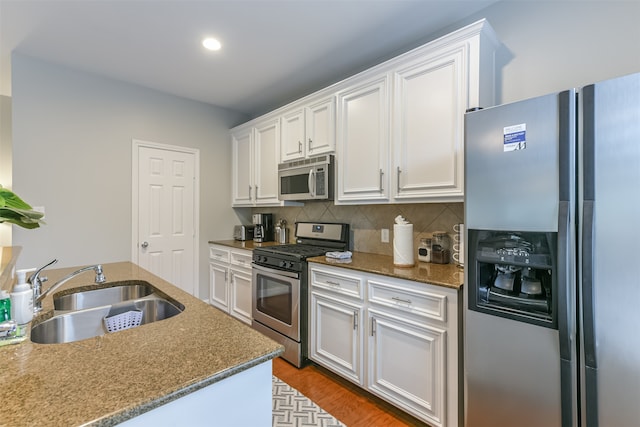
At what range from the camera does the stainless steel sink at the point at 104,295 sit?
1597 millimetres

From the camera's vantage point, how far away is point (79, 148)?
2.99m

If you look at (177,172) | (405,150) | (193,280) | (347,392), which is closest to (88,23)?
(177,172)

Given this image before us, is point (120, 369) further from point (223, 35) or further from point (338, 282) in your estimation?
point (223, 35)

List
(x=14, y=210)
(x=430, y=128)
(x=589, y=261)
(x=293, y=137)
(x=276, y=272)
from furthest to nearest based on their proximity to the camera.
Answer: (x=293, y=137) → (x=276, y=272) → (x=430, y=128) → (x=589, y=261) → (x=14, y=210)

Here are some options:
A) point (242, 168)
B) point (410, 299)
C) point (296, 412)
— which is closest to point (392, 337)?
point (410, 299)

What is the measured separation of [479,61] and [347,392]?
233 centimetres

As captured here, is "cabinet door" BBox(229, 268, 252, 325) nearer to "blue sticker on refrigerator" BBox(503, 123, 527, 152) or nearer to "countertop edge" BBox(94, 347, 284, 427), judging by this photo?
"countertop edge" BBox(94, 347, 284, 427)

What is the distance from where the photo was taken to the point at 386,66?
2238 millimetres

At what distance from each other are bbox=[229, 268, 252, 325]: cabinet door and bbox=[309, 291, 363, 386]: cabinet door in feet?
3.46

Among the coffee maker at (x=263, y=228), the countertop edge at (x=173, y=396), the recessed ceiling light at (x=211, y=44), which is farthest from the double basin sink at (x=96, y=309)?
the coffee maker at (x=263, y=228)

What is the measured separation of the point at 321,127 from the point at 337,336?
1.78 m

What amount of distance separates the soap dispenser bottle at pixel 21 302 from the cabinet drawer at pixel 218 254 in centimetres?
250

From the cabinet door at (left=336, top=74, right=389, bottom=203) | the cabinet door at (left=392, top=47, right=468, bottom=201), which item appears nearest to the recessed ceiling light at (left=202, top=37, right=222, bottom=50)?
the cabinet door at (left=336, top=74, right=389, bottom=203)

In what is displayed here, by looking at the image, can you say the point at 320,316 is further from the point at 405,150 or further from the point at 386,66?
the point at 386,66
